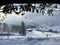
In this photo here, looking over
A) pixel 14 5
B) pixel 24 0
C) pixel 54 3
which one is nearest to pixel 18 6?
pixel 14 5

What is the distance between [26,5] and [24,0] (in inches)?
20.3

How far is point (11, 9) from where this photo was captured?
20.9ft

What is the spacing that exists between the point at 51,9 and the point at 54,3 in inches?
23.0

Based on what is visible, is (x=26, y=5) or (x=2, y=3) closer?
(x=2, y=3)

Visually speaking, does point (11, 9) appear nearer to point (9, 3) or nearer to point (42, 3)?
point (9, 3)

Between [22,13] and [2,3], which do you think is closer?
[2,3]

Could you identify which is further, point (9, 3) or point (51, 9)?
point (51, 9)

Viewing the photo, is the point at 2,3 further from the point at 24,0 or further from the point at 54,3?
the point at 54,3

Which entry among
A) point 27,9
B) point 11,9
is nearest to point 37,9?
point 27,9

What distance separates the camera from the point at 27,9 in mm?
6520

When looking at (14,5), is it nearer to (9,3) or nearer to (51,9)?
(9,3)

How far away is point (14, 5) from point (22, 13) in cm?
32

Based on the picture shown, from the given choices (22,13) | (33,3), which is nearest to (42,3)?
(33,3)

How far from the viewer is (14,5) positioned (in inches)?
251
